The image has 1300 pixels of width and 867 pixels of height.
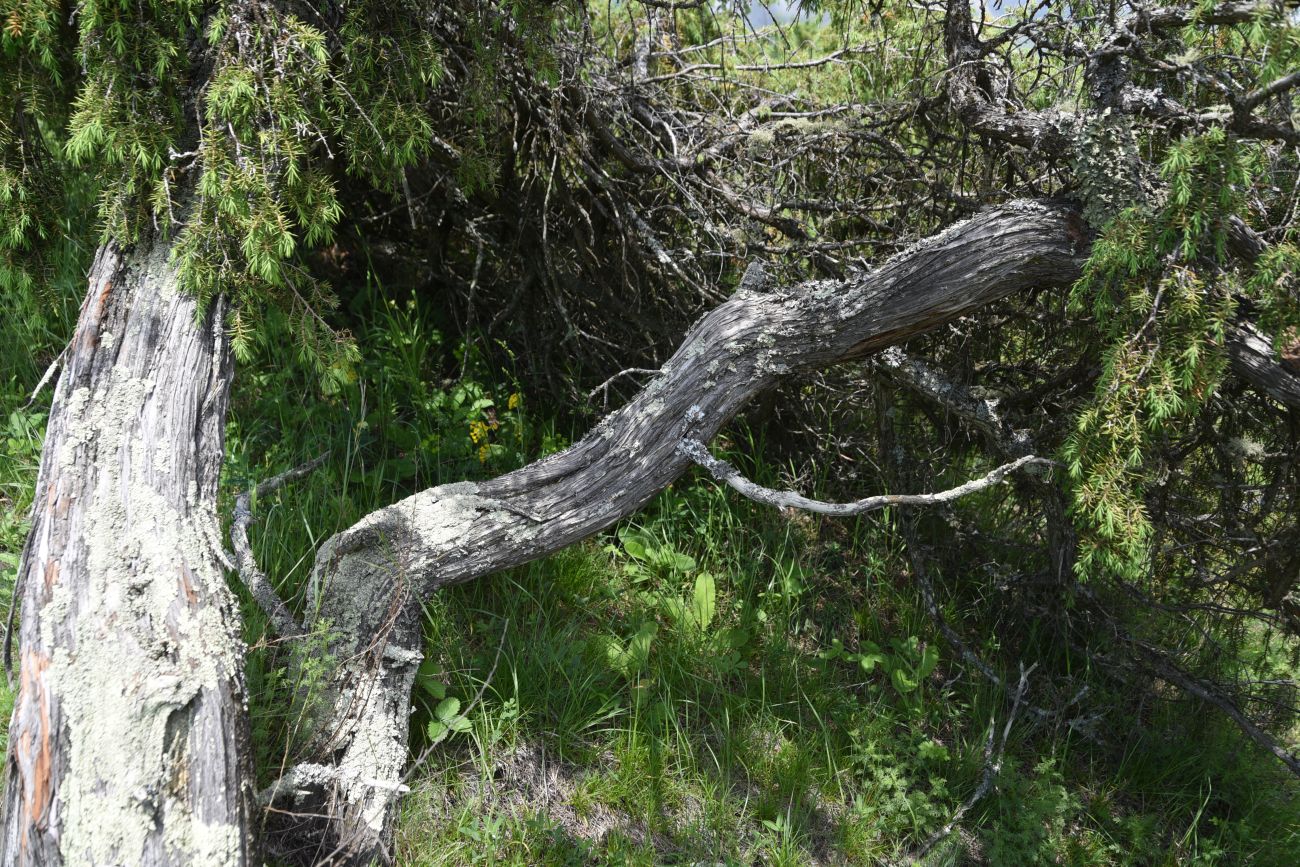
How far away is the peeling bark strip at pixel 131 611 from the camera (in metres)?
1.84

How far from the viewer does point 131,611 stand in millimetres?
2064

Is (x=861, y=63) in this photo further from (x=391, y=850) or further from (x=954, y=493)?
(x=391, y=850)

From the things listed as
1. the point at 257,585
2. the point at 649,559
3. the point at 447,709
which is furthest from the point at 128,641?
the point at 649,559

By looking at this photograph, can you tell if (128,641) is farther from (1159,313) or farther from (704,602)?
(1159,313)

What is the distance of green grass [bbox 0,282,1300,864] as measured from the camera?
2.78 meters

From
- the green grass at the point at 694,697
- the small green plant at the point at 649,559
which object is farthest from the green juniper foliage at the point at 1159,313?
the small green plant at the point at 649,559

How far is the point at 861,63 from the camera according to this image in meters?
3.79

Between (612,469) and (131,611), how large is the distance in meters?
1.31

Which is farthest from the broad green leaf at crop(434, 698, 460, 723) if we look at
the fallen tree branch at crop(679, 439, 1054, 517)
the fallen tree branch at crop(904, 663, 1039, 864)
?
the fallen tree branch at crop(904, 663, 1039, 864)

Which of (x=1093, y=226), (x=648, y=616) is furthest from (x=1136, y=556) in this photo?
(x=648, y=616)

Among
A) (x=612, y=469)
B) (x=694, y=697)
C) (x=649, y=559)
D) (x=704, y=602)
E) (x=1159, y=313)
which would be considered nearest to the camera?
(x=1159, y=313)

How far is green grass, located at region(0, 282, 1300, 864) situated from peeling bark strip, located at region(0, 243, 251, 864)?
412 mm

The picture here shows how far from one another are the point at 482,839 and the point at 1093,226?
8.04 ft

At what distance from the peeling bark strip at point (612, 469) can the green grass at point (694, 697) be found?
167 millimetres
